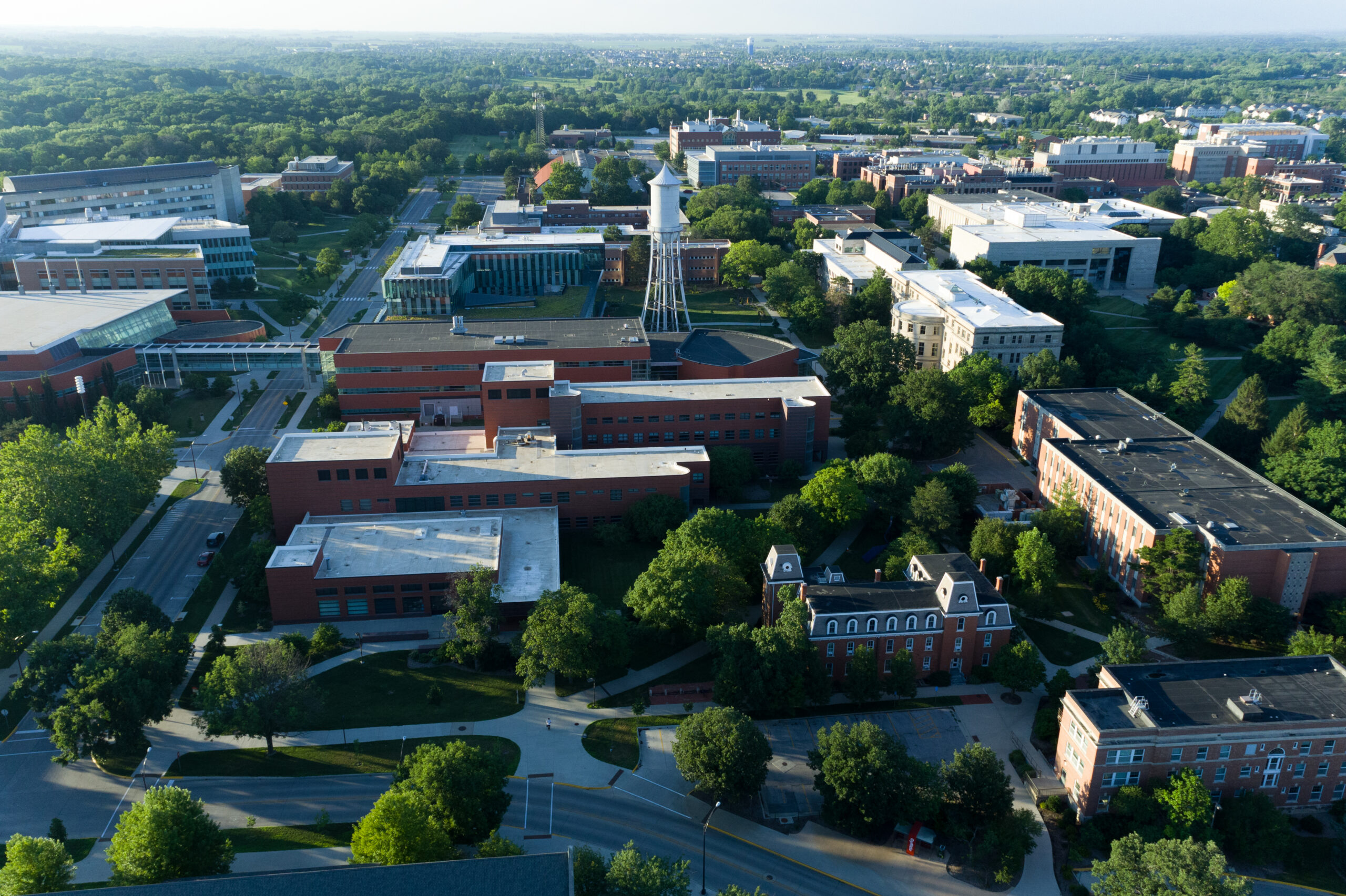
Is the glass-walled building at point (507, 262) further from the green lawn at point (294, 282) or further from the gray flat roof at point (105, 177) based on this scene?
the gray flat roof at point (105, 177)

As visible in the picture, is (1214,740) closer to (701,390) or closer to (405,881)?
(405,881)

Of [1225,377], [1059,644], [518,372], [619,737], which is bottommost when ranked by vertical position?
[619,737]

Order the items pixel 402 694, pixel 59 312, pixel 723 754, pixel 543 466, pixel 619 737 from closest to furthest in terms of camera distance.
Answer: pixel 723 754, pixel 619 737, pixel 402 694, pixel 543 466, pixel 59 312

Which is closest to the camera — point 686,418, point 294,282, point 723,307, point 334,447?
point 334,447

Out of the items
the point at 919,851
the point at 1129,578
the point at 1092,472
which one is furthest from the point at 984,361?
the point at 919,851

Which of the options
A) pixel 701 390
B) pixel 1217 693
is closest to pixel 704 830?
pixel 1217 693

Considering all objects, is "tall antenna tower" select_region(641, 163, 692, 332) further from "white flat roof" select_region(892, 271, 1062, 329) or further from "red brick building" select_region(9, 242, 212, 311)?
"red brick building" select_region(9, 242, 212, 311)

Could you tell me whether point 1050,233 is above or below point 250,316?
above
